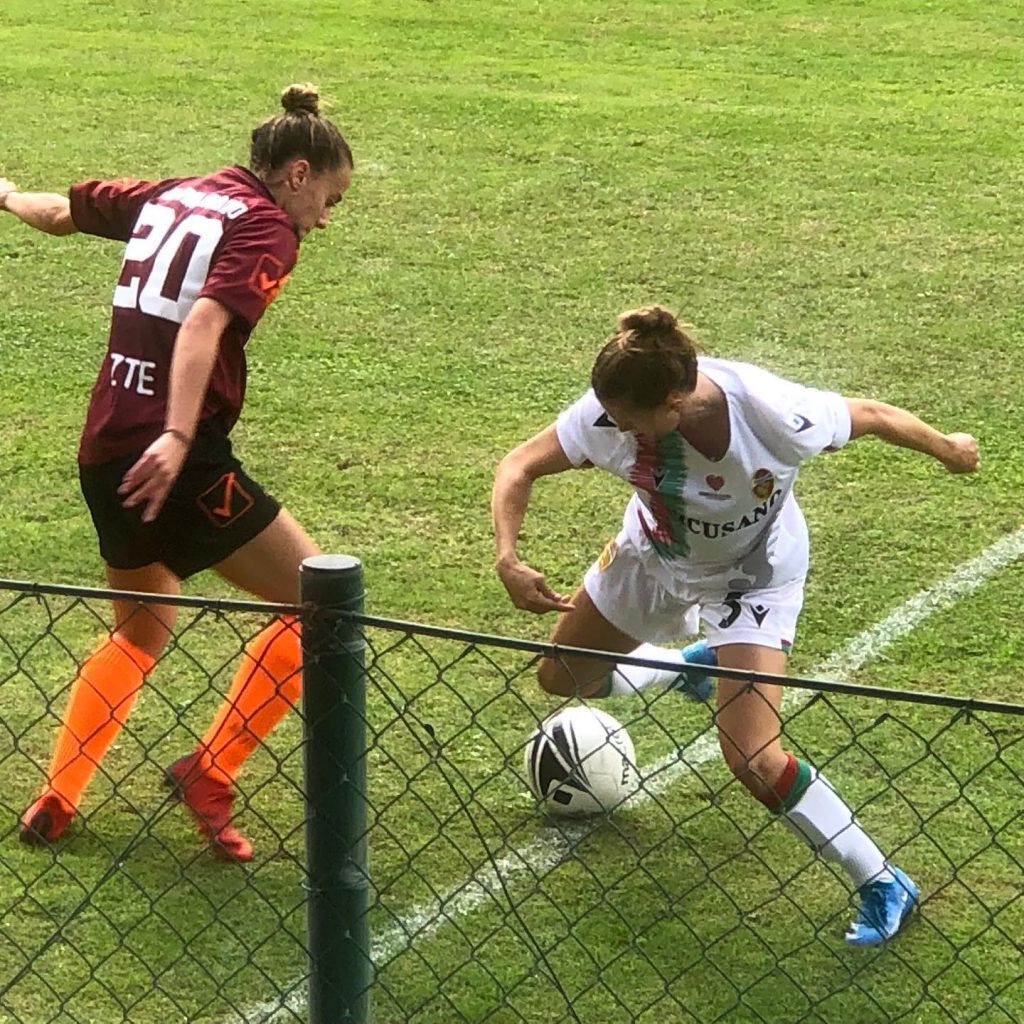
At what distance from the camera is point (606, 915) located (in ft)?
15.5

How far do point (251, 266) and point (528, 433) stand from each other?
297 centimetres

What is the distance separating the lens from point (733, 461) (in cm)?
452

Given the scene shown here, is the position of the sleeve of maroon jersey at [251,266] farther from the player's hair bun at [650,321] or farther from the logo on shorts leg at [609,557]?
the logo on shorts leg at [609,557]

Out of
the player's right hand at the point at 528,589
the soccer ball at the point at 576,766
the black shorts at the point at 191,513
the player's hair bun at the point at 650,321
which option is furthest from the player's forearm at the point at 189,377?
the soccer ball at the point at 576,766

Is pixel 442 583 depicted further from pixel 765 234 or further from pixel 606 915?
pixel 765 234

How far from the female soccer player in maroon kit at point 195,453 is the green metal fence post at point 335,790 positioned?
3.53ft

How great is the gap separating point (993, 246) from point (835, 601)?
3747 mm

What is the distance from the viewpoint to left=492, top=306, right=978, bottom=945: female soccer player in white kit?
170 inches

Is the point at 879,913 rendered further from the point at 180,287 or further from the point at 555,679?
the point at 180,287

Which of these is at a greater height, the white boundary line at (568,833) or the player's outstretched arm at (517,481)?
the player's outstretched arm at (517,481)

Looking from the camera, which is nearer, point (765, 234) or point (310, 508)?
point (310, 508)


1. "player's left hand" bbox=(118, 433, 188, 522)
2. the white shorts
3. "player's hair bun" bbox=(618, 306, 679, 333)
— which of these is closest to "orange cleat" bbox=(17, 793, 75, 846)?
"player's left hand" bbox=(118, 433, 188, 522)

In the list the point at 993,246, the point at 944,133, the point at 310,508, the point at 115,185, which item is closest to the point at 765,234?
the point at 993,246

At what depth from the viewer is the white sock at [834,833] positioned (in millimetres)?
4496
